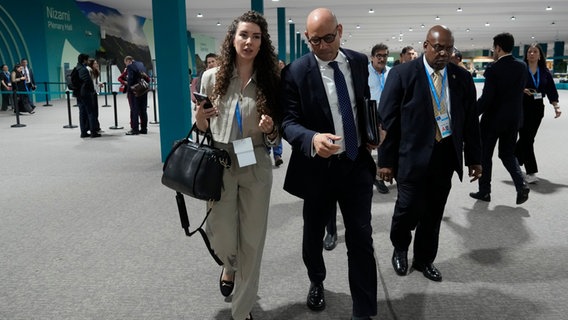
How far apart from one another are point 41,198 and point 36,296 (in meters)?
2.42

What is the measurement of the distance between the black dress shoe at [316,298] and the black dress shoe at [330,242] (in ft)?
2.81

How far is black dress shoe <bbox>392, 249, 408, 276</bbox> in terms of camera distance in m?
2.96

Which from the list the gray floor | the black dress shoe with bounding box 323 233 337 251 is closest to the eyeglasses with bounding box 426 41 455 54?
the gray floor

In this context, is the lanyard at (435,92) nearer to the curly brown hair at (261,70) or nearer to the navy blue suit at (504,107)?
the curly brown hair at (261,70)

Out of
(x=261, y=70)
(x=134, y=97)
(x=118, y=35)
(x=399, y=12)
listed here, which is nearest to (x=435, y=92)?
(x=261, y=70)

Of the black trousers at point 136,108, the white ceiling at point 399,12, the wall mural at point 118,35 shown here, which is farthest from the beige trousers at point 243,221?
the wall mural at point 118,35

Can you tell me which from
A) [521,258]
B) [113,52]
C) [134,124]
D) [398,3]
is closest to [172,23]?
[134,124]

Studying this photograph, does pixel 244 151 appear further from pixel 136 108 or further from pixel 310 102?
pixel 136 108

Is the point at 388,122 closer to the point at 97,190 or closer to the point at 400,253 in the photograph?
the point at 400,253

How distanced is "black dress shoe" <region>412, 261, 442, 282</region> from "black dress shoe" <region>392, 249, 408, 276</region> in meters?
0.08

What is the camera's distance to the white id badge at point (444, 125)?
104 inches

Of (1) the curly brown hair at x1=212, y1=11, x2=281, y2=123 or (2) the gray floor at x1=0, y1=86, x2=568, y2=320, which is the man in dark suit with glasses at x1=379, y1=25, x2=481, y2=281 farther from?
(1) the curly brown hair at x1=212, y1=11, x2=281, y2=123

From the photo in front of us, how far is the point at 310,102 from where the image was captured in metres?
2.15

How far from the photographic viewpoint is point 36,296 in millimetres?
2664
